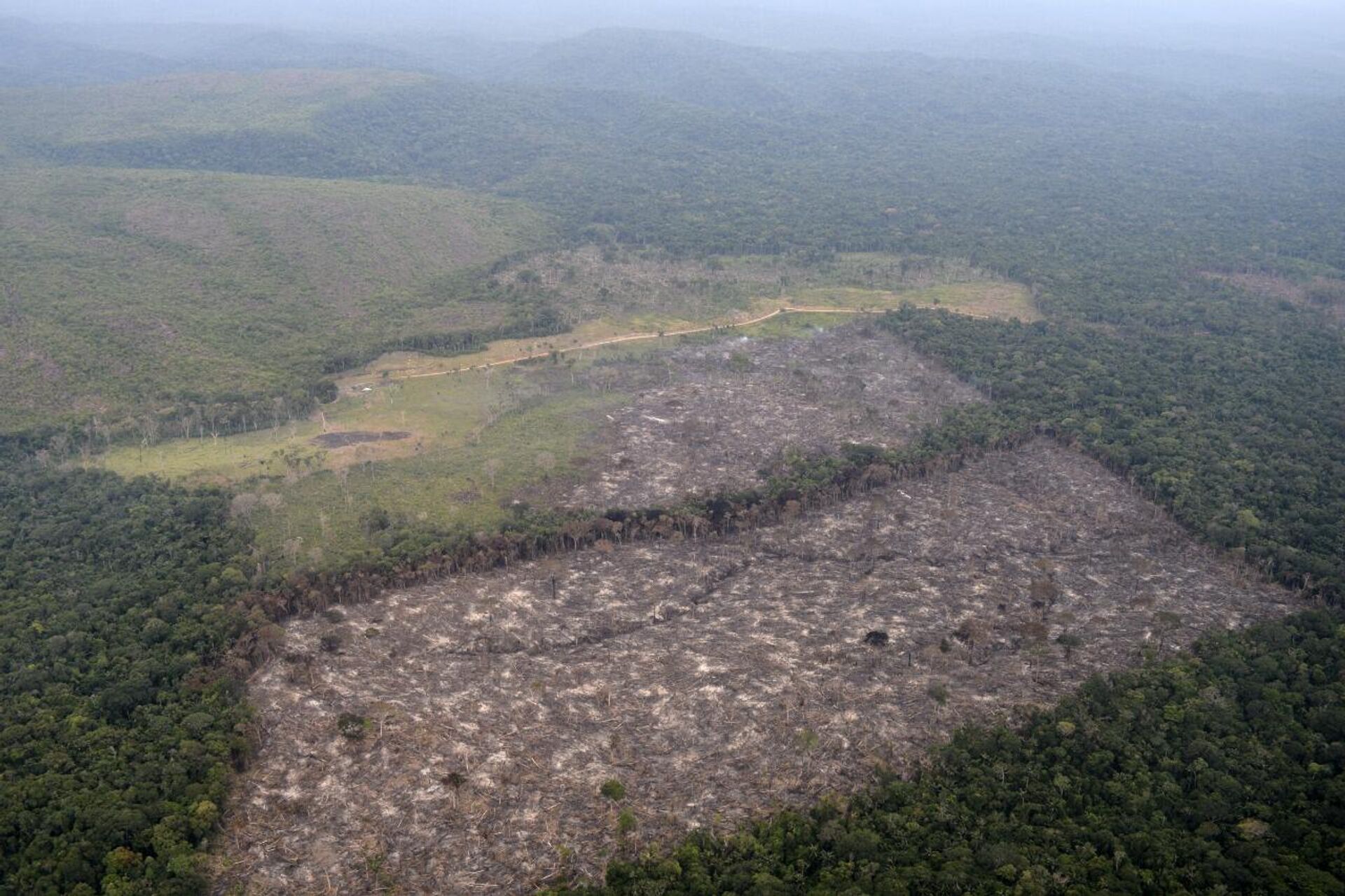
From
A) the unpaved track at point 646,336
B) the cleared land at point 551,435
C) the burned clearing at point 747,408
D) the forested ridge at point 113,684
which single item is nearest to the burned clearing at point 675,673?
the forested ridge at point 113,684

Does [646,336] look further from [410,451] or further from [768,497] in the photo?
[768,497]

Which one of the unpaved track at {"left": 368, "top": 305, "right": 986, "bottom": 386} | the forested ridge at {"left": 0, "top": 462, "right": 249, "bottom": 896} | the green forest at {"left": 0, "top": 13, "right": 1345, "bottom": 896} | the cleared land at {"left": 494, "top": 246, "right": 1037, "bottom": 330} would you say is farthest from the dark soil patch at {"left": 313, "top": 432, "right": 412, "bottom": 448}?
the cleared land at {"left": 494, "top": 246, "right": 1037, "bottom": 330}

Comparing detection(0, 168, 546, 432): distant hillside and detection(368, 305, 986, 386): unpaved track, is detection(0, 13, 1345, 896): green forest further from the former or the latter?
detection(368, 305, 986, 386): unpaved track

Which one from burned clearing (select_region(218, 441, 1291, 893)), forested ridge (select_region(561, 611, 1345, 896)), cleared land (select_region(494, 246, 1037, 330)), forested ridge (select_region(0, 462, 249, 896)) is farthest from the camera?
cleared land (select_region(494, 246, 1037, 330))

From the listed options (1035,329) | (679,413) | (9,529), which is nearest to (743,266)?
(1035,329)

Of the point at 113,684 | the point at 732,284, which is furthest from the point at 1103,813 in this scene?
the point at 732,284

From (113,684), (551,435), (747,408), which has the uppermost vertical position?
(113,684)
